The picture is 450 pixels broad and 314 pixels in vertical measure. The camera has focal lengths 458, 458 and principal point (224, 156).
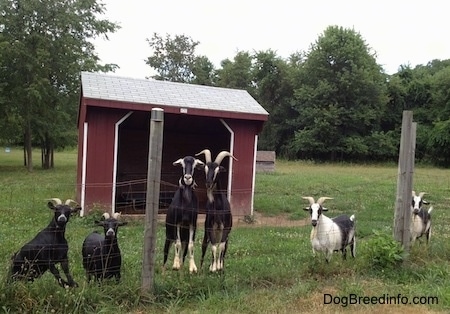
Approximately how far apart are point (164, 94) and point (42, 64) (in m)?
15.7

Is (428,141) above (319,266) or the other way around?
above

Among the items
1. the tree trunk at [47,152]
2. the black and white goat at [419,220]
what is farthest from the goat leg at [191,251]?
the tree trunk at [47,152]

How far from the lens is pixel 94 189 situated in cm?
1213

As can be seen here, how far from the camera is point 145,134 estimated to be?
15953 millimetres

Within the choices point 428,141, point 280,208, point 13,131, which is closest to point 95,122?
point 280,208

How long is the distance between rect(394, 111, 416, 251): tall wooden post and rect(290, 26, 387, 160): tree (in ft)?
128

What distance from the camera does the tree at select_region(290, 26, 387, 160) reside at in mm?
45406

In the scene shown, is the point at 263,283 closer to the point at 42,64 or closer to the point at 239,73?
the point at 42,64

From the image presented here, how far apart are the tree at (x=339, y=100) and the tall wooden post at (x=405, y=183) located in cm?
3890

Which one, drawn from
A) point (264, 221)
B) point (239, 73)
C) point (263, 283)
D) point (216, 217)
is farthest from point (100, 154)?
point (239, 73)

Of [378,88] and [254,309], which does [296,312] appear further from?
[378,88]

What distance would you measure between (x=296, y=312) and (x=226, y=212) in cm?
165

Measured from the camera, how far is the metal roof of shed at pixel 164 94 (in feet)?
40.6

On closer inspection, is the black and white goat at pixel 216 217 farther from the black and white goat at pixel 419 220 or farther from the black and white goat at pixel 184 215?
the black and white goat at pixel 419 220
